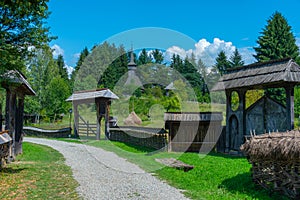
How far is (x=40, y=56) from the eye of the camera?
43031mm

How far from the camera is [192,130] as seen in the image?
56.3 feet

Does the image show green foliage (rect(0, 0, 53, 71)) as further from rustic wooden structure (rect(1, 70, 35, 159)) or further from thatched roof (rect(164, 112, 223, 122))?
thatched roof (rect(164, 112, 223, 122))

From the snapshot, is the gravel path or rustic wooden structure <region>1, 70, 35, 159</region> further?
rustic wooden structure <region>1, 70, 35, 159</region>

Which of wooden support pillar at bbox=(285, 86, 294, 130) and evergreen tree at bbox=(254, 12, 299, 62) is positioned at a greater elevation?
evergreen tree at bbox=(254, 12, 299, 62)

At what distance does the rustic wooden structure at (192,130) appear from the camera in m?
16.8

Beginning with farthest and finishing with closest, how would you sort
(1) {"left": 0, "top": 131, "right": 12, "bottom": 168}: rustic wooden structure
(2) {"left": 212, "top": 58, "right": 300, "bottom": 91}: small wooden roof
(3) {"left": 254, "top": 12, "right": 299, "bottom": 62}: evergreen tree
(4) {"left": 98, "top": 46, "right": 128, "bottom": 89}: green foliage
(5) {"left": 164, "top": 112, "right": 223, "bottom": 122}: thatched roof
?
1. (3) {"left": 254, "top": 12, "right": 299, "bottom": 62}: evergreen tree
2. (4) {"left": 98, "top": 46, "right": 128, "bottom": 89}: green foliage
3. (5) {"left": 164, "top": 112, "right": 223, "bottom": 122}: thatched roof
4. (2) {"left": 212, "top": 58, "right": 300, "bottom": 91}: small wooden roof
5. (1) {"left": 0, "top": 131, "right": 12, "bottom": 168}: rustic wooden structure

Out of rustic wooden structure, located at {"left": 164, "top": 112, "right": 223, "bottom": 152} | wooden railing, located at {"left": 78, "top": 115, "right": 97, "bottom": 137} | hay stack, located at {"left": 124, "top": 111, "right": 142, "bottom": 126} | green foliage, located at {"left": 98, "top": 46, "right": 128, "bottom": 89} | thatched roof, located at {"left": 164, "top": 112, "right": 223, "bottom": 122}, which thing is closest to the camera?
thatched roof, located at {"left": 164, "top": 112, "right": 223, "bottom": 122}

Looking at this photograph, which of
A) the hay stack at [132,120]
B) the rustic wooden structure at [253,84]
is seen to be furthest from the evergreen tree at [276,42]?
the rustic wooden structure at [253,84]

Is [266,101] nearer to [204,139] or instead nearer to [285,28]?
[204,139]

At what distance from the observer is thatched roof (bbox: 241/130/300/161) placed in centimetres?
702

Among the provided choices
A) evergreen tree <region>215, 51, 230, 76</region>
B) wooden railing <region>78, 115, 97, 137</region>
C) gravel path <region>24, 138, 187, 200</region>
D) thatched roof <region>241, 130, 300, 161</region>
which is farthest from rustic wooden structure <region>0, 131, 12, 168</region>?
evergreen tree <region>215, 51, 230, 76</region>

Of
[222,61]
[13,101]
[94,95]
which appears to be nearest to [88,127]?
[94,95]

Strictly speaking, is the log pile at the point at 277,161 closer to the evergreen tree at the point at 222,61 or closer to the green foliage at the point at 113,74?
the green foliage at the point at 113,74

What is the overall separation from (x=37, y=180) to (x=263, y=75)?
9.95 meters
